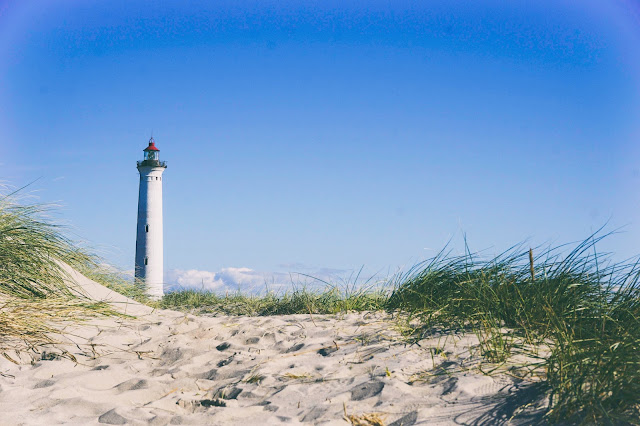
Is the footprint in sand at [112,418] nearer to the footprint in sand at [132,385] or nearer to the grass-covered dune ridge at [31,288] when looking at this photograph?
the footprint in sand at [132,385]

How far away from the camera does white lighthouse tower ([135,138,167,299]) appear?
820 inches

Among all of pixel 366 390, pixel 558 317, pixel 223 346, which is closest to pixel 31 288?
pixel 223 346

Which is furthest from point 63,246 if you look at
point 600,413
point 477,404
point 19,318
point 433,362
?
point 600,413

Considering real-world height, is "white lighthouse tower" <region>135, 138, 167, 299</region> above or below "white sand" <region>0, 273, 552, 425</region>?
above

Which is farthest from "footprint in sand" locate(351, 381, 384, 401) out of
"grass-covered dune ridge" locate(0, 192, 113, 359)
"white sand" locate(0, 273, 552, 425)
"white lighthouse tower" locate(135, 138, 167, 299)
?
"white lighthouse tower" locate(135, 138, 167, 299)

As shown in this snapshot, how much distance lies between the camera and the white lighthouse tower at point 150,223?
20.8 meters

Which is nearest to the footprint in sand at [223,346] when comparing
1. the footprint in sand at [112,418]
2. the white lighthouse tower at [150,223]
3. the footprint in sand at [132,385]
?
Result: the footprint in sand at [132,385]

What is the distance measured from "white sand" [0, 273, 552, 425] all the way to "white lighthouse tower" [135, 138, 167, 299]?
16734mm

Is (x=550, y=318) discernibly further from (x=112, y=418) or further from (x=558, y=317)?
(x=112, y=418)

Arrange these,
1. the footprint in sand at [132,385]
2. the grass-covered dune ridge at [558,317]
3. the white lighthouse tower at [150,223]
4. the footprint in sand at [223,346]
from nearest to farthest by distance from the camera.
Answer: the grass-covered dune ridge at [558,317] < the footprint in sand at [132,385] < the footprint in sand at [223,346] < the white lighthouse tower at [150,223]

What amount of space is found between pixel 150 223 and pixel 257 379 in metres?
18.7

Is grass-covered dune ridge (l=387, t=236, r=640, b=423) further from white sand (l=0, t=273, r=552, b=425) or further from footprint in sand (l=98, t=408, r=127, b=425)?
Answer: footprint in sand (l=98, t=408, r=127, b=425)

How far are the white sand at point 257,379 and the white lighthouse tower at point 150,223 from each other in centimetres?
1673

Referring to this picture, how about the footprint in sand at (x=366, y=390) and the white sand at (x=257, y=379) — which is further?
the footprint in sand at (x=366, y=390)
